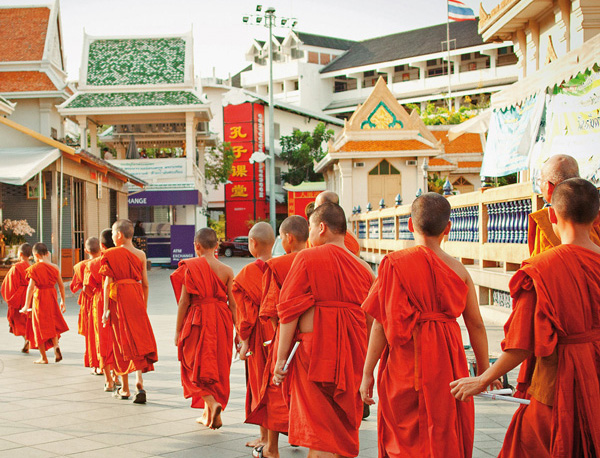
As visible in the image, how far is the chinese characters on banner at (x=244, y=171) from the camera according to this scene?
48625 millimetres

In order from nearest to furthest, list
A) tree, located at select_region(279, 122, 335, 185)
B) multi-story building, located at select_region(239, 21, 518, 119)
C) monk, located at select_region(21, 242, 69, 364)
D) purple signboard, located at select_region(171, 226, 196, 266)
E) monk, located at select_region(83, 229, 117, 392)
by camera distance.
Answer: monk, located at select_region(83, 229, 117, 392) < monk, located at select_region(21, 242, 69, 364) < purple signboard, located at select_region(171, 226, 196, 266) < tree, located at select_region(279, 122, 335, 185) < multi-story building, located at select_region(239, 21, 518, 119)

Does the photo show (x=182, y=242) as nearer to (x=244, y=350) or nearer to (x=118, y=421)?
(x=118, y=421)

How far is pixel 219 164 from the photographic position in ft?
144

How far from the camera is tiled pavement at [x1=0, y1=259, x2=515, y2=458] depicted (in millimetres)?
5543

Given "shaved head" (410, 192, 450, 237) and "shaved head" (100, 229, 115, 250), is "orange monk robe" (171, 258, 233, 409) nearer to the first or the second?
"shaved head" (100, 229, 115, 250)

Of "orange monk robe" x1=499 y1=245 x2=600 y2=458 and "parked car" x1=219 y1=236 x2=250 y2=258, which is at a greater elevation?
"orange monk robe" x1=499 y1=245 x2=600 y2=458

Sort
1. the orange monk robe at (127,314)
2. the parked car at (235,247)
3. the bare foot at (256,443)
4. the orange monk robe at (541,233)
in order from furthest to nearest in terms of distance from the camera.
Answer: the parked car at (235,247) < the orange monk robe at (127,314) < the bare foot at (256,443) < the orange monk robe at (541,233)

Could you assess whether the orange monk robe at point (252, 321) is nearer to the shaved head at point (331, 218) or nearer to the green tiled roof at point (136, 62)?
the shaved head at point (331, 218)

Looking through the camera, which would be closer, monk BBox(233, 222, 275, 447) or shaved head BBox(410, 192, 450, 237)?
shaved head BBox(410, 192, 450, 237)

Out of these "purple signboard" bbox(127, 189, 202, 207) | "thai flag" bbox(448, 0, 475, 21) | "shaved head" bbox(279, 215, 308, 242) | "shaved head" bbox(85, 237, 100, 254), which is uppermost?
"thai flag" bbox(448, 0, 475, 21)

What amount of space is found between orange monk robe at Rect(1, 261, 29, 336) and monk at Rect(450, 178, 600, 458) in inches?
352

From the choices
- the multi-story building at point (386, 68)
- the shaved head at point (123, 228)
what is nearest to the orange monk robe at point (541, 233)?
the shaved head at point (123, 228)

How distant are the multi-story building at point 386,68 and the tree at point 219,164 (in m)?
19.4

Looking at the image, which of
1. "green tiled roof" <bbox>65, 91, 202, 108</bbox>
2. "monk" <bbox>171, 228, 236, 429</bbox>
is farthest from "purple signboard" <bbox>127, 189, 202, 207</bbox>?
"monk" <bbox>171, 228, 236, 429</bbox>
